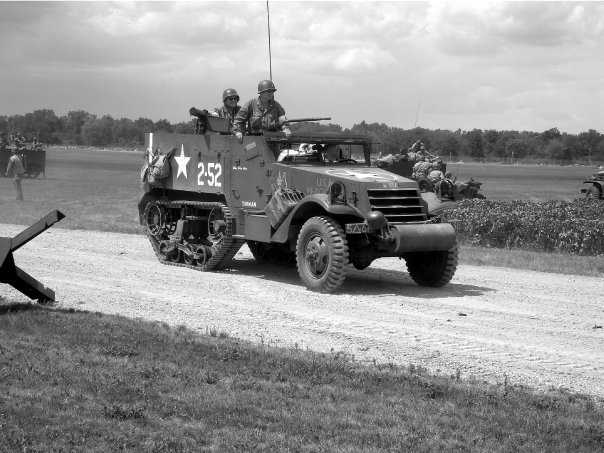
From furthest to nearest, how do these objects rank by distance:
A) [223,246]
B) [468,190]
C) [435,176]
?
[468,190], [435,176], [223,246]

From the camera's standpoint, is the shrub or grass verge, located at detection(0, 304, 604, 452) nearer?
grass verge, located at detection(0, 304, 604, 452)

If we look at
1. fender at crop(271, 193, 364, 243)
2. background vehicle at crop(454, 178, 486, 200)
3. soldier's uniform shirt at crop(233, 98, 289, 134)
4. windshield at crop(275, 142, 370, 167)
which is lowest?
background vehicle at crop(454, 178, 486, 200)

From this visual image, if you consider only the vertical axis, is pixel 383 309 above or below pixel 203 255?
below

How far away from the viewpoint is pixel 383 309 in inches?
478

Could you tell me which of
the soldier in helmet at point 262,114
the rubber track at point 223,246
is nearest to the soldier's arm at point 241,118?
the soldier in helmet at point 262,114

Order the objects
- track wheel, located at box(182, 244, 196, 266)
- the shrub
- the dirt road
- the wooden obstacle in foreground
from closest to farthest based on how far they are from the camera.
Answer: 1. the dirt road
2. the wooden obstacle in foreground
3. track wheel, located at box(182, 244, 196, 266)
4. the shrub

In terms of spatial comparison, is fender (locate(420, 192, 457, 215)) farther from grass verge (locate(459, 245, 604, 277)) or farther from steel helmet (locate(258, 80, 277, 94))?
grass verge (locate(459, 245, 604, 277))

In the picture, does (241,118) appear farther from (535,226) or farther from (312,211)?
(535,226)

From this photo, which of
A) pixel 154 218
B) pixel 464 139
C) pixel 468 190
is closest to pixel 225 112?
pixel 154 218

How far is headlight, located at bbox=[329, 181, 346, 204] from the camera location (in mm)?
13195

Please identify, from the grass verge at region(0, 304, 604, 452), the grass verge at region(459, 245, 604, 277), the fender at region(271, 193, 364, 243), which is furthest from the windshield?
the grass verge at region(0, 304, 604, 452)

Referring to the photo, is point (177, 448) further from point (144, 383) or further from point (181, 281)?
point (181, 281)

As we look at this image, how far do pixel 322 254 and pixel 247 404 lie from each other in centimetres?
584

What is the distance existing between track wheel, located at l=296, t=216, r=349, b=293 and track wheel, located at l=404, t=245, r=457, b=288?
52.1 inches
